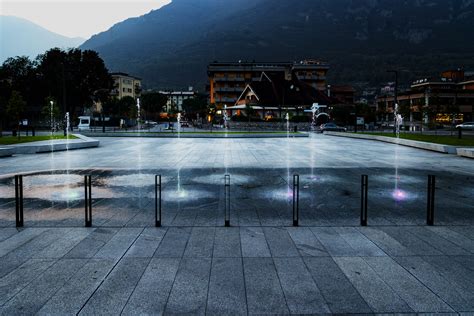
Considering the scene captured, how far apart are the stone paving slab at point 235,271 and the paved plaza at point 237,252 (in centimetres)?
2

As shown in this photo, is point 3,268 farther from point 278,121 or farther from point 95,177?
point 278,121

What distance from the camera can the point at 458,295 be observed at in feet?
15.2

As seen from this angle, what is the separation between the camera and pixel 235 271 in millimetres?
5340

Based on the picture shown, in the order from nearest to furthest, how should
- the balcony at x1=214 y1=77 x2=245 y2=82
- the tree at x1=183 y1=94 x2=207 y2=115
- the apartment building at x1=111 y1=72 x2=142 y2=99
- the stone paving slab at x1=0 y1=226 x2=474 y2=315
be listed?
1. the stone paving slab at x1=0 y1=226 x2=474 y2=315
2. the balcony at x1=214 y1=77 x2=245 y2=82
3. the apartment building at x1=111 y1=72 x2=142 y2=99
4. the tree at x1=183 y1=94 x2=207 y2=115

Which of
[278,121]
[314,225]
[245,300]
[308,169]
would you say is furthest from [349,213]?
[278,121]

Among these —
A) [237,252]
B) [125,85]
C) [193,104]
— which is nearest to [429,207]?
[237,252]

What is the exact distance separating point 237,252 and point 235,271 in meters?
0.76

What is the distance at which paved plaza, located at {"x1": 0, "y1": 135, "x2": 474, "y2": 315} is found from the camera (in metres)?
4.48

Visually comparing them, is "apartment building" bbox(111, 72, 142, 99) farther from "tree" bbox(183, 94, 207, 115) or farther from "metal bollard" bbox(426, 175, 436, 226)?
"metal bollard" bbox(426, 175, 436, 226)

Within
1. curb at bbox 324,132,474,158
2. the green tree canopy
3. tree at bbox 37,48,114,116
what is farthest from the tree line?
curb at bbox 324,132,474,158

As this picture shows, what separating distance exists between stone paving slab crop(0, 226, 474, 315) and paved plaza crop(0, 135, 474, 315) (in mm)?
18

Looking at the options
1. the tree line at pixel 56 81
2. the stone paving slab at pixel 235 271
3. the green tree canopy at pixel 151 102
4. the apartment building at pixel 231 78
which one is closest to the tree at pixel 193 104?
the green tree canopy at pixel 151 102

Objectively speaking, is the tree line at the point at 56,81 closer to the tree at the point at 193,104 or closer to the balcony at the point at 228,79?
the balcony at the point at 228,79

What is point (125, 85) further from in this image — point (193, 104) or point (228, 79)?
point (228, 79)
